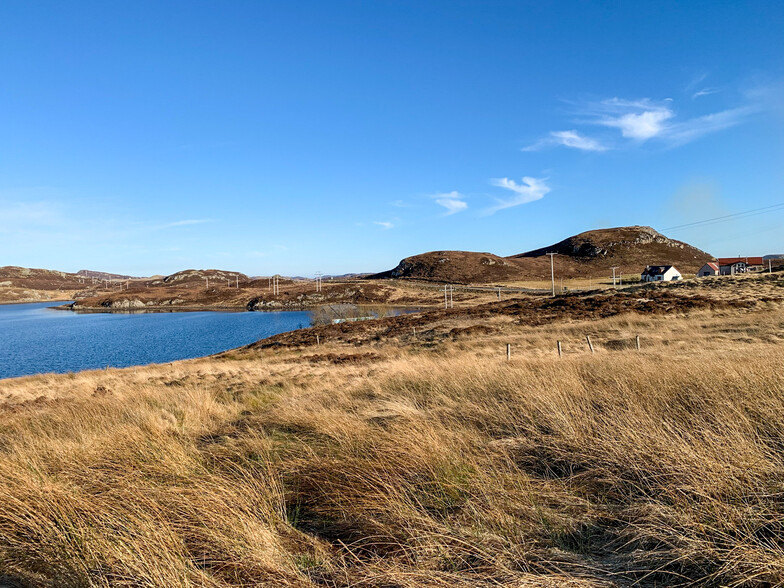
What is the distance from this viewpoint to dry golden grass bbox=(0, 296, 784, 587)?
8.73ft

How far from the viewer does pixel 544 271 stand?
147m

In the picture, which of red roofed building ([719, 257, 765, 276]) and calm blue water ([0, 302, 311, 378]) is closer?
calm blue water ([0, 302, 311, 378])

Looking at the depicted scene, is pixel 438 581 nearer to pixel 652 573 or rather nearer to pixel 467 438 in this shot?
pixel 652 573

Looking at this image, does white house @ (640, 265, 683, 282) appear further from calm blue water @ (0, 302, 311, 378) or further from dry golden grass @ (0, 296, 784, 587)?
dry golden grass @ (0, 296, 784, 587)

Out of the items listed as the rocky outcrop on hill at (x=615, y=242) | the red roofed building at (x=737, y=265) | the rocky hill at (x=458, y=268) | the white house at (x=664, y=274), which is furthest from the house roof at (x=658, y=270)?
the rocky outcrop on hill at (x=615, y=242)

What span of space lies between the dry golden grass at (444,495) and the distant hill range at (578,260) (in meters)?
127

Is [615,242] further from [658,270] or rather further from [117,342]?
[117,342]

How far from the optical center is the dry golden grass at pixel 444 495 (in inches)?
105

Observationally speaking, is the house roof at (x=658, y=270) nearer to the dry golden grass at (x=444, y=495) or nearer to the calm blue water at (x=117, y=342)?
the calm blue water at (x=117, y=342)

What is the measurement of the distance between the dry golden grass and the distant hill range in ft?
418

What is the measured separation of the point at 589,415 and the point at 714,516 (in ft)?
7.29

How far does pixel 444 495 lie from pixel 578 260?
175 meters

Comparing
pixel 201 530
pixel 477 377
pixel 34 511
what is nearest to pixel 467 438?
pixel 201 530

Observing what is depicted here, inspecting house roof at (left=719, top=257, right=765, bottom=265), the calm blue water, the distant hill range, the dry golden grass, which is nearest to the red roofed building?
house roof at (left=719, top=257, right=765, bottom=265)
